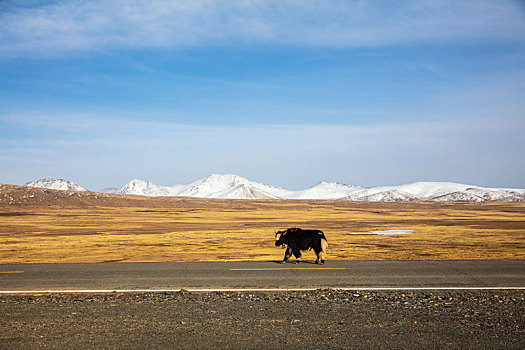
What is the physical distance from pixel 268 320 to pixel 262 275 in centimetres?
470

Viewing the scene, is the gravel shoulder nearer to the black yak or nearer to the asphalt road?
the asphalt road

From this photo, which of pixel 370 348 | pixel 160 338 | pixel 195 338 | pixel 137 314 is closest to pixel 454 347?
pixel 370 348

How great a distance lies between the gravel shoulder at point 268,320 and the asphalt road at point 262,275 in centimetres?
110

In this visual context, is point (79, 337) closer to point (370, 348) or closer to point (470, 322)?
point (370, 348)

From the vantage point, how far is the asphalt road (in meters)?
11.4

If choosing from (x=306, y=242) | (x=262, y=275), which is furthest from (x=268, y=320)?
(x=306, y=242)

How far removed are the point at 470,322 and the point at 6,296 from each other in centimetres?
1037

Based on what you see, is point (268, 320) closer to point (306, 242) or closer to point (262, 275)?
point (262, 275)

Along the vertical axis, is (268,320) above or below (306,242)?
below

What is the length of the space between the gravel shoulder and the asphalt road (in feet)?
3.62

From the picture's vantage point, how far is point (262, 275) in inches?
500

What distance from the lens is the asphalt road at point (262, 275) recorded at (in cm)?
1143

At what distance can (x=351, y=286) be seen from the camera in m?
11.1

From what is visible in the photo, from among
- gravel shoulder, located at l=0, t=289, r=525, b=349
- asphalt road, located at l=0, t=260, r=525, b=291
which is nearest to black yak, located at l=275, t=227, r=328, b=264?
asphalt road, located at l=0, t=260, r=525, b=291
